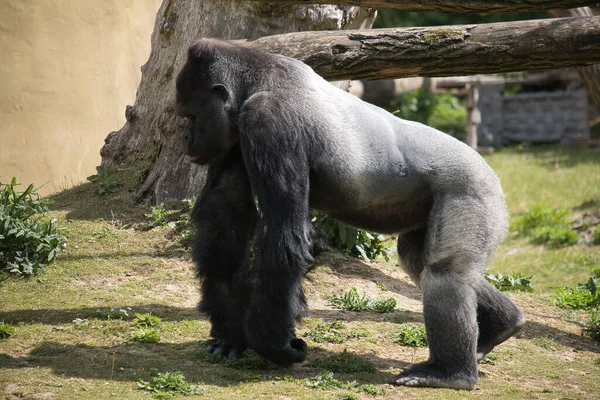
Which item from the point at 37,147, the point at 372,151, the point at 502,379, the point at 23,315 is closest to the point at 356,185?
the point at 372,151

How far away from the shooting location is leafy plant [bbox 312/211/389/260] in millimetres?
5969

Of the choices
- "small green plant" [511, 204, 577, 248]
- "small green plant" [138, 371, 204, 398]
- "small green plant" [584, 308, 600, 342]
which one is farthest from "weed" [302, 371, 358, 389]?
"small green plant" [511, 204, 577, 248]

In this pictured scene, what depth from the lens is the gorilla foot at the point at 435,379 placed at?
3949 millimetres

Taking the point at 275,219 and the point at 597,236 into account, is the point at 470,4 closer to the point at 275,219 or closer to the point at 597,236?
the point at 275,219

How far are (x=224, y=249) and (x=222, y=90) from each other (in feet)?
2.72

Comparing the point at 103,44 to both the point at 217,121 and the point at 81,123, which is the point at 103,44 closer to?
the point at 81,123

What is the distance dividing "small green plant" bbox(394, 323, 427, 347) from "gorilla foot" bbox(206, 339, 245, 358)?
108 centimetres

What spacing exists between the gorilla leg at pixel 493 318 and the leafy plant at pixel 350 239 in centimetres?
169

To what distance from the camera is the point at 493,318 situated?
436cm

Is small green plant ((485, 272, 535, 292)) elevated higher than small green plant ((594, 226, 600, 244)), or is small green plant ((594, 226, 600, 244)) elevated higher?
small green plant ((594, 226, 600, 244))

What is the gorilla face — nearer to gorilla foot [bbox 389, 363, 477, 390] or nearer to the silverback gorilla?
the silverback gorilla

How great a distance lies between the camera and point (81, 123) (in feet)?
25.7

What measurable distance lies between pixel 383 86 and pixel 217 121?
12.5m

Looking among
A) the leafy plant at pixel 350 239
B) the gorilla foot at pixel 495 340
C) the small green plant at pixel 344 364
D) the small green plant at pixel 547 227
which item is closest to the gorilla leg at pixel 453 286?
the small green plant at pixel 344 364
